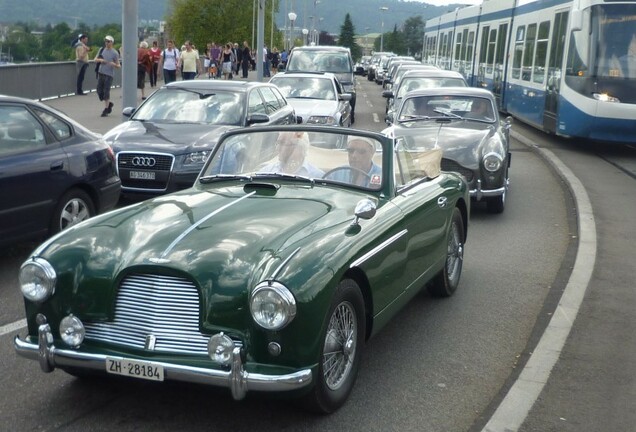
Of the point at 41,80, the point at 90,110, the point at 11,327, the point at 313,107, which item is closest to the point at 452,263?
the point at 11,327

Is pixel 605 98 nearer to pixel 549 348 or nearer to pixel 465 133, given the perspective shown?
pixel 465 133

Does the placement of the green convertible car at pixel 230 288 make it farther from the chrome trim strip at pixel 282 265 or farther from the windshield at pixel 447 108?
the windshield at pixel 447 108

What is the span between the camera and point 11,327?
21.2ft

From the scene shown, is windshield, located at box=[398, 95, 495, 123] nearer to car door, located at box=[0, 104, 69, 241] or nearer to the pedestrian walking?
car door, located at box=[0, 104, 69, 241]

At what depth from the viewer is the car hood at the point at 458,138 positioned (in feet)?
36.4

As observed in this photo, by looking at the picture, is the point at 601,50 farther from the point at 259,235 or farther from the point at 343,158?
the point at 259,235

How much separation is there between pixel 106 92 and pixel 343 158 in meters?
17.0

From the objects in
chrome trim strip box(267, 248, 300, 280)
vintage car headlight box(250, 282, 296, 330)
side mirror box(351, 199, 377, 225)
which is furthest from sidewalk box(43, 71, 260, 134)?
vintage car headlight box(250, 282, 296, 330)

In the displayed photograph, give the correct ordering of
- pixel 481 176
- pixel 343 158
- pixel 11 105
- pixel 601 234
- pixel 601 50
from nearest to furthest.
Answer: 1. pixel 343 158
2. pixel 11 105
3. pixel 601 234
4. pixel 481 176
5. pixel 601 50

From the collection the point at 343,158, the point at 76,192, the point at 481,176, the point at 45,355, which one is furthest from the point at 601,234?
the point at 45,355

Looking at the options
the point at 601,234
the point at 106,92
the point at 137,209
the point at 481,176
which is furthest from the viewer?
the point at 106,92

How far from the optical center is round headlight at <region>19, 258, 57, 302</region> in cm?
480

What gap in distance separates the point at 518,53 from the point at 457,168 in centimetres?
1472

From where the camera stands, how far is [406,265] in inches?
235
